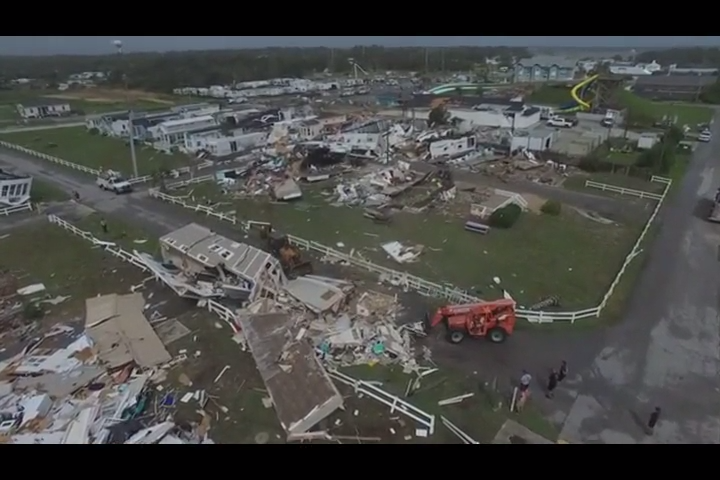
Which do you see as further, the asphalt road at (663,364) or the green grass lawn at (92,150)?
the green grass lawn at (92,150)

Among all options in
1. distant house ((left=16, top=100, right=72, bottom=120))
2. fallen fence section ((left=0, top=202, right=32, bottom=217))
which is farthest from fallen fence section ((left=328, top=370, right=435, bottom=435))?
distant house ((left=16, top=100, right=72, bottom=120))

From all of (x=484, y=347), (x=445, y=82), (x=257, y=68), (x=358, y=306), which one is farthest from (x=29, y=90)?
(x=484, y=347)

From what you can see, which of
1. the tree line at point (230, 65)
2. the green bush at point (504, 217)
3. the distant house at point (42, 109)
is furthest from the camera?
the tree line at point (230, 65)

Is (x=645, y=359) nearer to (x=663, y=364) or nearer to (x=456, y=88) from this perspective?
(x=663, y=364)

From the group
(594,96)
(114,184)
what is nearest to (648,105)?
(594,96)

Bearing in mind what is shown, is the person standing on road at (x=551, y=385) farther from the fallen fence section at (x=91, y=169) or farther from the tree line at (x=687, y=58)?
the tree line at (x=687, y=58)

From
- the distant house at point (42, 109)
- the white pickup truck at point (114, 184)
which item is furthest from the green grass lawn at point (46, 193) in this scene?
the distant house at point (42, 109)

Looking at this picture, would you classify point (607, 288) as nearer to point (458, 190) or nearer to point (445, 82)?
point (458, 190)

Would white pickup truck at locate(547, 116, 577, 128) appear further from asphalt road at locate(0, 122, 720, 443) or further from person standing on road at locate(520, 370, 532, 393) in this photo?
person standing on road at locate(520, 370, 532, 393)
